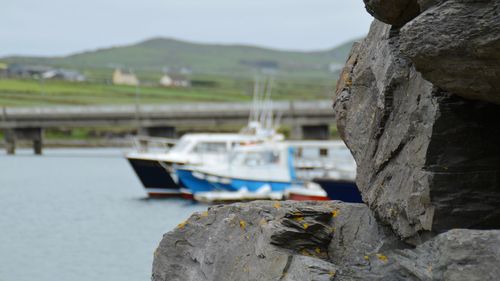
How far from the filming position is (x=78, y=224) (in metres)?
45.0

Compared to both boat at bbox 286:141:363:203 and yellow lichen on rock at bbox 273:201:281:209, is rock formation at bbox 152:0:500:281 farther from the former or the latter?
boat at bbox 286:141:363:203

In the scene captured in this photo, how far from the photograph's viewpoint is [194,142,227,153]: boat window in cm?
6650

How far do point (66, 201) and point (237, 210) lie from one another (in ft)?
155

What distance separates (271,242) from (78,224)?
34042mm

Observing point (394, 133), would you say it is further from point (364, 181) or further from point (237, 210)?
point (237, 210)

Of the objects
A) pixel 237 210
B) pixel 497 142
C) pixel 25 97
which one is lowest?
pixel 25 97

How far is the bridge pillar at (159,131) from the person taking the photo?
11356 cm

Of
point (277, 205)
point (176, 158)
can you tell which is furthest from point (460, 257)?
point (176, 158)

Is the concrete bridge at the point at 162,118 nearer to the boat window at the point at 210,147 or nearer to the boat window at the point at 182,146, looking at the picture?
the boat window at the point at 182,146

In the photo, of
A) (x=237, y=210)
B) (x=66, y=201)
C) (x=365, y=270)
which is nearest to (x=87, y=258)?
(x=237, y=210)

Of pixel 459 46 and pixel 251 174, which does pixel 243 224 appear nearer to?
pixel 459 46

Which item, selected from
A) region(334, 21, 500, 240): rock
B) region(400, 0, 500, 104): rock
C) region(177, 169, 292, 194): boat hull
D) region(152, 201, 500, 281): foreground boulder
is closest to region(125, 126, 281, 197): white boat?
region(177, 169, 292, 194): boat hull

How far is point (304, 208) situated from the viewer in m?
12.7

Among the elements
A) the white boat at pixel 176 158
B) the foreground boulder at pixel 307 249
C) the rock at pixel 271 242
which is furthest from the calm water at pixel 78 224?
the foreground boulder at pixel 307 249
